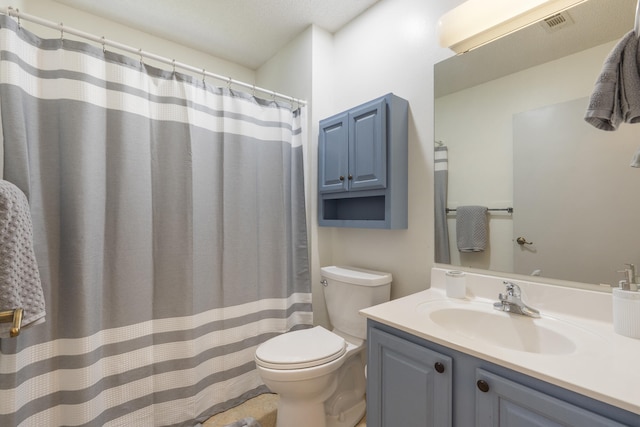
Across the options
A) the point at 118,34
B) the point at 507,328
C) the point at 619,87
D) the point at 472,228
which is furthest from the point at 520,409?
the point at 118,34

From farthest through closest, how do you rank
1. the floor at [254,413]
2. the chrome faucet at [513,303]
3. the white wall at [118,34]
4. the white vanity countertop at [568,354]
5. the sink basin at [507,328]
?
the white wall at [118,34]
the floor at [254,413]
the chrome faucet at [513,303]
the sink basin at [507,328]
the white vanity countertop at [568,354]

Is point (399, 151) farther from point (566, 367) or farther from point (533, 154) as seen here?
point (566, 367)

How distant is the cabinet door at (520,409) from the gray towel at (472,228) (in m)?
0.66

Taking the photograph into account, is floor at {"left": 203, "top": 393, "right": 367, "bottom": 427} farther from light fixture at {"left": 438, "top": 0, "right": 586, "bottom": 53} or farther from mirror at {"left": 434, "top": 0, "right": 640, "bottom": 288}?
light fixture at {"left": 438, "top": 0, "right": 586, "bottom": 53}

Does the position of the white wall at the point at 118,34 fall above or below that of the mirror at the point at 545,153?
above

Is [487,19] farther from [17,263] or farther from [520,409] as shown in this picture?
[17,263]

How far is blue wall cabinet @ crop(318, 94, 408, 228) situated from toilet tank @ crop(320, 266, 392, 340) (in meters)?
0.29

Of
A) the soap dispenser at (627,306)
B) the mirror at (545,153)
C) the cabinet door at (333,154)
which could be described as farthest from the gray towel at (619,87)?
the cabinet door at (333,154)

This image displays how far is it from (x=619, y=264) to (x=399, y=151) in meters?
0.96

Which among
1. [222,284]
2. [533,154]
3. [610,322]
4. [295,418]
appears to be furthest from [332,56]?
Result: [295,418]

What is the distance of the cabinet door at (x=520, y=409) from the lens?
64 cm

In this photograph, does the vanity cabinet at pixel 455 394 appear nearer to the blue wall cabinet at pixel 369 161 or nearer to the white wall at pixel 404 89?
the white wall at pixel 404 89

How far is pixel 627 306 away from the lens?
2.84ft

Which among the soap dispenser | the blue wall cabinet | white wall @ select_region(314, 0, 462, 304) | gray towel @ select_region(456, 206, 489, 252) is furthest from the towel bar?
the soap dispenser
